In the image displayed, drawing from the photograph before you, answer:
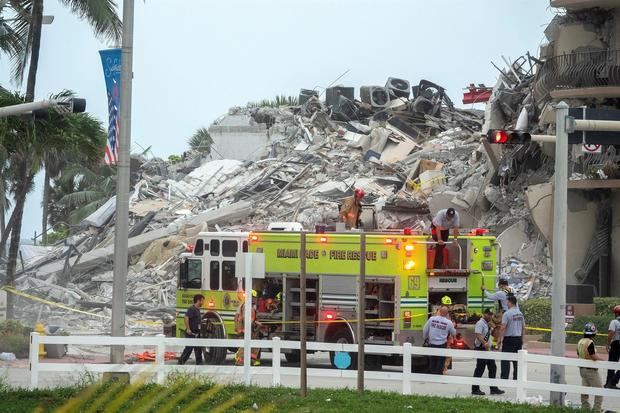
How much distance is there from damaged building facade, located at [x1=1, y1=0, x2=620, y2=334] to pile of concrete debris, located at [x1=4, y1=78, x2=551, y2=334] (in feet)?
0.24

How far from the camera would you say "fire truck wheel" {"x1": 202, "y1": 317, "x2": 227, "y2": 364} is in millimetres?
25562

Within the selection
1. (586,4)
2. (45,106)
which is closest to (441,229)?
(45,106)

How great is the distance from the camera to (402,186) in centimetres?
5019

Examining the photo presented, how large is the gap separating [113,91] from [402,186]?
1164 inches

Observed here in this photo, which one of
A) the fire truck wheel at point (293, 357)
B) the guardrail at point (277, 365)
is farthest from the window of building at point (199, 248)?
the guardrail at point (277, 365)

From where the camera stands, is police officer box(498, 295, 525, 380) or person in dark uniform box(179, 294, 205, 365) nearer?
police officer box(498, 295, 525, 380)

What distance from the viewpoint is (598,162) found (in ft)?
137

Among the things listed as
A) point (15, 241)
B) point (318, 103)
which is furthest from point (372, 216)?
point (318, 103)

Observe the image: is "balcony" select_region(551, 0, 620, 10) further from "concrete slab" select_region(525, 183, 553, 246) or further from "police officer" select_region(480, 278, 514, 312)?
"police officer" select_region(480, 278, 514, 312)

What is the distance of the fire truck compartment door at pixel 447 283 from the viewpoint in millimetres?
24359

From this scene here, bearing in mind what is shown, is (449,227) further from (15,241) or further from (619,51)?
(619,51)

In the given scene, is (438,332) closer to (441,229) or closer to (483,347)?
(483,347)

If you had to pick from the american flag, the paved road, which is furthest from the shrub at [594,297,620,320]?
the american flag

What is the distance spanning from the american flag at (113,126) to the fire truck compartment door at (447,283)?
6.79m
